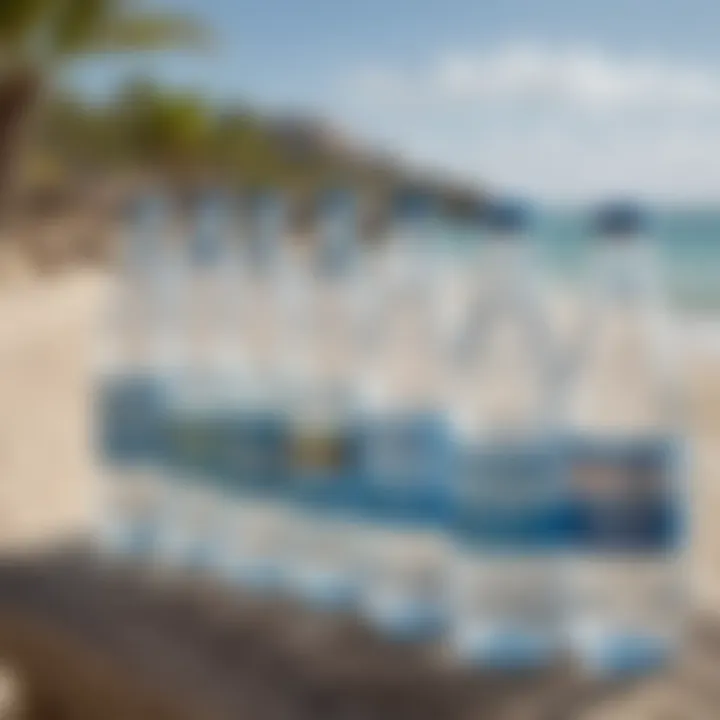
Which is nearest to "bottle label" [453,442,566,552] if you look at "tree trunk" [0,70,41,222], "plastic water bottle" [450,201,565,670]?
"plastic water bottle" [450,201,565,670]

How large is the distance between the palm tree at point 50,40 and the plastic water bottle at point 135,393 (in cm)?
305

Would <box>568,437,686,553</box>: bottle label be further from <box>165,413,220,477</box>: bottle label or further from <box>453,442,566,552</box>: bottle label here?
<box>165,413,220,477</box>: bottle label

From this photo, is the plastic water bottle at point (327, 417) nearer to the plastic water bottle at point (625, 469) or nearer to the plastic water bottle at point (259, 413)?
the plastic water bottle at point (259, 413)

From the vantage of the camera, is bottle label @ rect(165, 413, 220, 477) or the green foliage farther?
the green foliage

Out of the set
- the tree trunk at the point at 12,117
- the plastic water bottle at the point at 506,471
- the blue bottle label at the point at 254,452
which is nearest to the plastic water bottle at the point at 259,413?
the blue bottle label at the point at 254,452

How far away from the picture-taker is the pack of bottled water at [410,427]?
0.58 m

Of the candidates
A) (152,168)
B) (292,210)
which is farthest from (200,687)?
(152,168)

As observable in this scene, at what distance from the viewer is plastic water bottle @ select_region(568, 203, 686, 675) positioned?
563 mm

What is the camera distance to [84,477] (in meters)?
1.09

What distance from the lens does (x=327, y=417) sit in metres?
0.68

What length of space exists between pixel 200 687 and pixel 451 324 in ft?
0.77

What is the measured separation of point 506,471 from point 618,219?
5.1 inches

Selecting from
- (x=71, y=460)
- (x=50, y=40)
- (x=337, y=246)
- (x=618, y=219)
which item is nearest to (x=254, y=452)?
(x=337, y=246)

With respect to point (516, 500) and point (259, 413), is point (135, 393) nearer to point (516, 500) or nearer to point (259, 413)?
point (259, 413)
